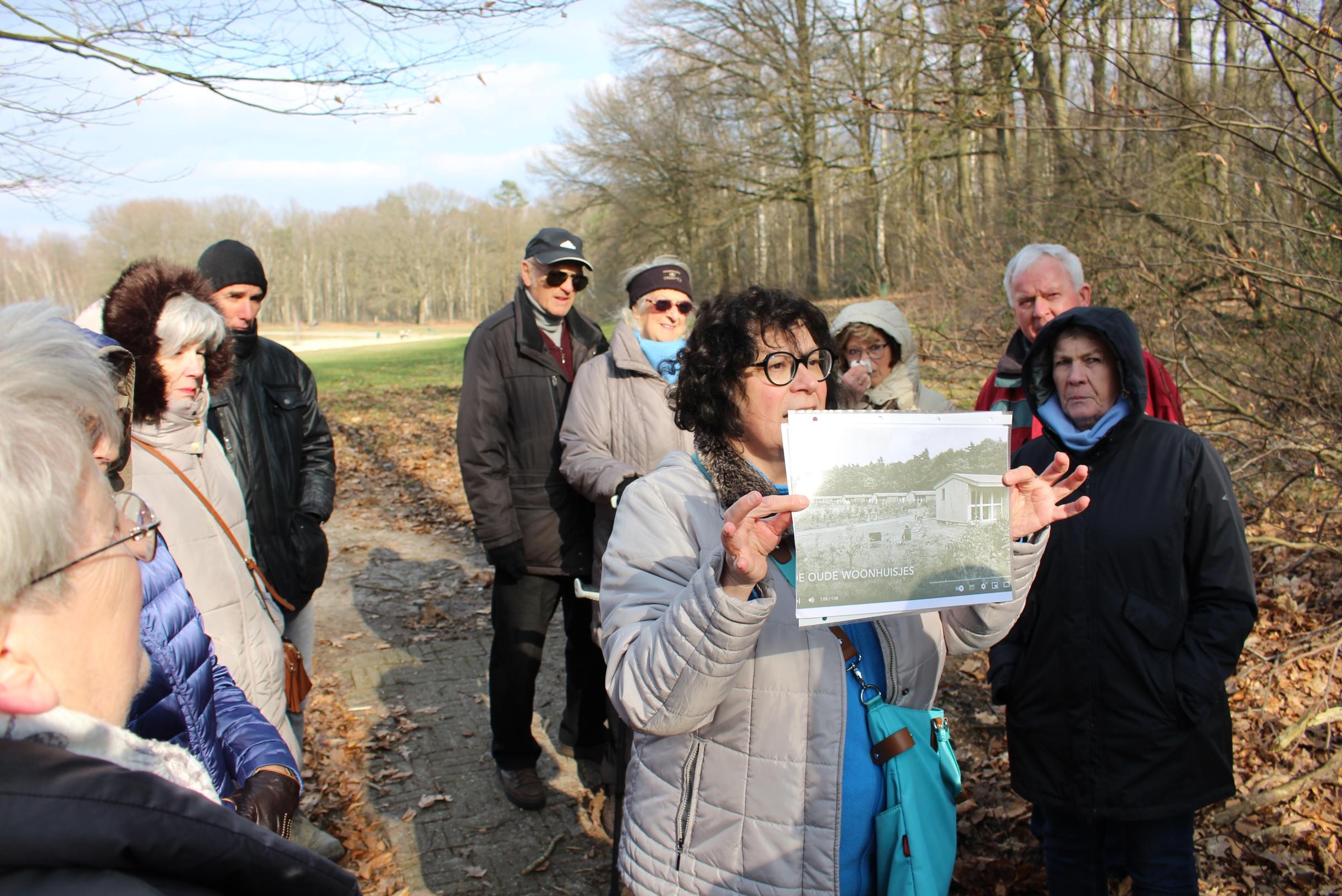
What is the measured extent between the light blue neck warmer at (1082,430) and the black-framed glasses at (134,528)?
8.64 feet

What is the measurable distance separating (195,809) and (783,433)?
42.7 inches

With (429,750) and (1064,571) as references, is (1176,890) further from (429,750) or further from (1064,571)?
(429,750)

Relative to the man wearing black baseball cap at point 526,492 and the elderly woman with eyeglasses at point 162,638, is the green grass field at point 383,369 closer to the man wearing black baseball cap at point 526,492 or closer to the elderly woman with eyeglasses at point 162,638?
the man wearing black baseball cap at point 526,492

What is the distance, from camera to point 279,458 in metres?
3.95

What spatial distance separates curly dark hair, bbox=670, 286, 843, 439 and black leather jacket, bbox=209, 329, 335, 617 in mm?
2251

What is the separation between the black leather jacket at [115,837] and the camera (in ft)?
2.94

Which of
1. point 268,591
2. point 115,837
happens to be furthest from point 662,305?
point 115,837

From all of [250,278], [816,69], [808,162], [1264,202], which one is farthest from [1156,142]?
[808,162]

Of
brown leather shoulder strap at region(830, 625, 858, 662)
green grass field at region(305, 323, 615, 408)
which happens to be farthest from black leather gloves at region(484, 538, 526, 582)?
green grass field at region(305, 323, 615, 408)

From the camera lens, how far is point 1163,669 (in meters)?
2.72

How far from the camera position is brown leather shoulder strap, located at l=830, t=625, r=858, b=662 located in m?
1.96

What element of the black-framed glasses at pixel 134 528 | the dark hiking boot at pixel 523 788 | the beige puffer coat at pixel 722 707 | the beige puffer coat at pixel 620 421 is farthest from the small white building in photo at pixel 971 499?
the dark hiking boot at pixel 523 788

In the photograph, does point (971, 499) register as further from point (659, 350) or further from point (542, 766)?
point (542, 766)

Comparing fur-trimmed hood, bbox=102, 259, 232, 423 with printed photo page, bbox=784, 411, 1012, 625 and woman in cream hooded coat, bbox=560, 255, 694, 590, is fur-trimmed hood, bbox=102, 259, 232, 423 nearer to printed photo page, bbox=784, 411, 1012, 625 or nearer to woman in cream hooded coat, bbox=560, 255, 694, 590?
woman in cream hooded coat, bbox=560, 255, 694, 590
